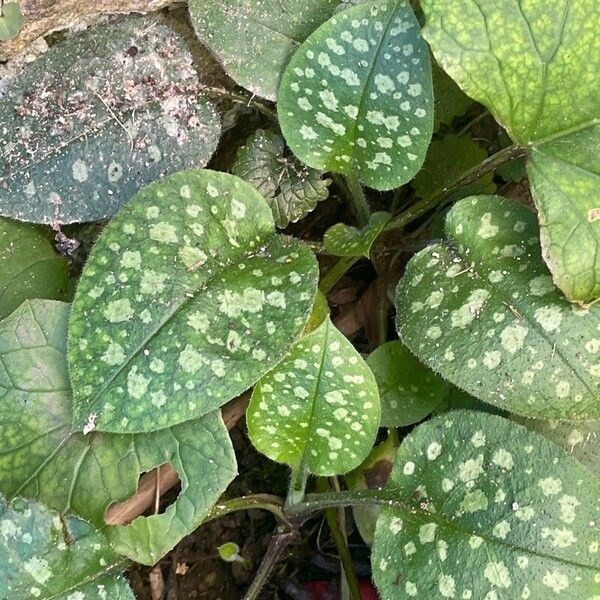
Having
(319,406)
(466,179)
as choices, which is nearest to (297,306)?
(319,406)

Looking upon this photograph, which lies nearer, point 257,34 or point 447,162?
point 257,34

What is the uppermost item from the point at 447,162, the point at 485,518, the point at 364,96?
the point at 364,96

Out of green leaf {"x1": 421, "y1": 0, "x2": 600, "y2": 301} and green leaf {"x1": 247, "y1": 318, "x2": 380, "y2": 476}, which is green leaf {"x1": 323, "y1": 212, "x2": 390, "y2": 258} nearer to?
green leaf {"x1": 247, "y1": 318, "x2": 380, "y2": 476}

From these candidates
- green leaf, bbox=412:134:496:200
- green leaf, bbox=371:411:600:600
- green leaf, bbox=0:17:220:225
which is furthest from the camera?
green leaf, bbox=412:134:496:200

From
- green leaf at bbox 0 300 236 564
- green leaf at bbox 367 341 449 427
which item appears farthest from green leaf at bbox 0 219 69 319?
green leaf at bbox 367 341 449 427

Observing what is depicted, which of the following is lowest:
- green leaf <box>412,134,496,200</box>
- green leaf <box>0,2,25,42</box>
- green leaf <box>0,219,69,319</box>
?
green leaf <box>412,134,496,200</box>

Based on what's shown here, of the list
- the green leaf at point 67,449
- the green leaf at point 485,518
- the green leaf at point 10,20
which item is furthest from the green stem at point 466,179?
the green leaf at point 10,20

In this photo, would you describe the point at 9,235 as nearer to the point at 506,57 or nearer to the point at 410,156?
the point at 410,156

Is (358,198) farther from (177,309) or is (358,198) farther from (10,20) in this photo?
(10,20)

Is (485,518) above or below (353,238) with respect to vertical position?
below
